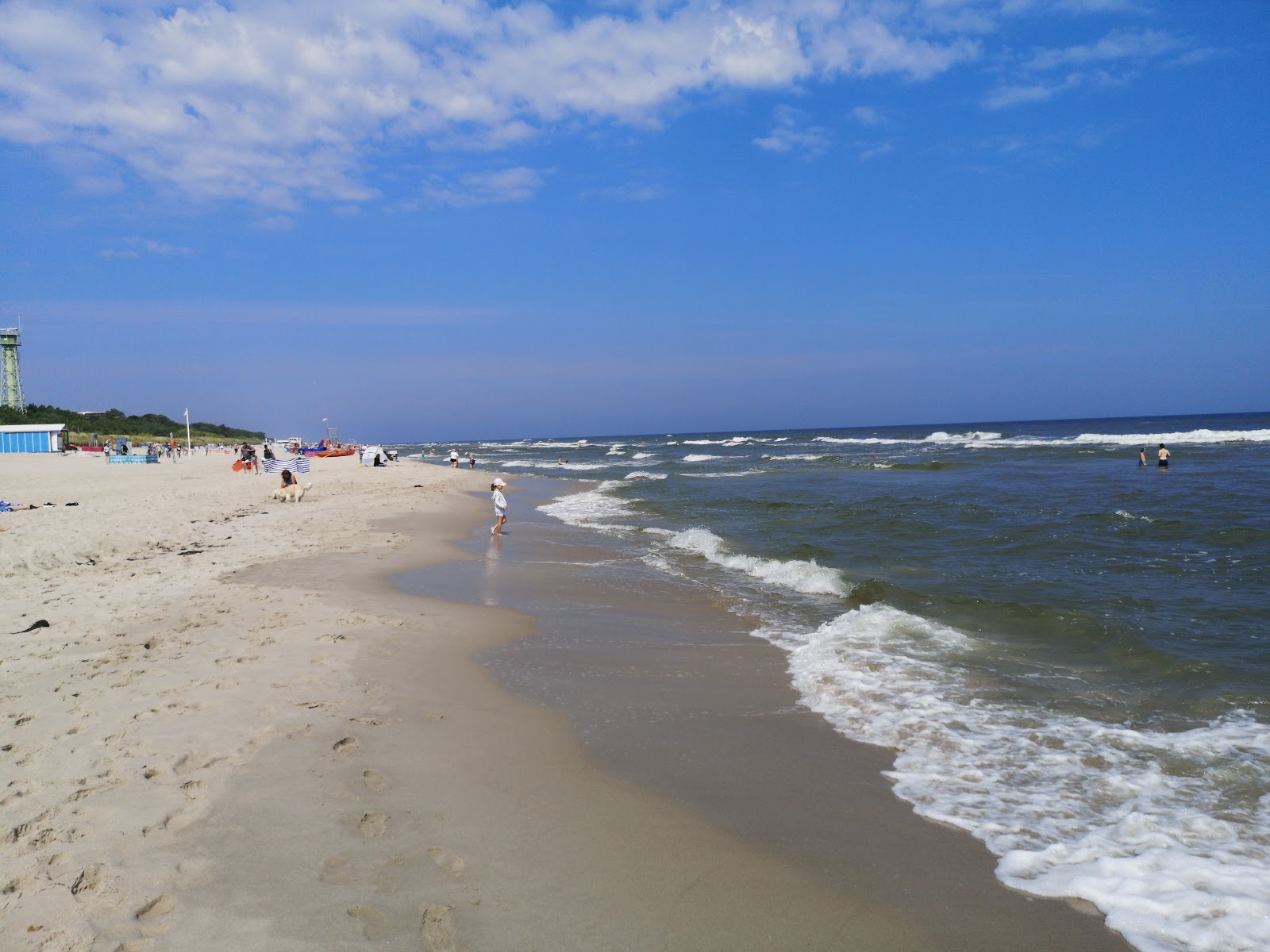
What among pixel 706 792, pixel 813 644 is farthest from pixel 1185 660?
pixel 706 792

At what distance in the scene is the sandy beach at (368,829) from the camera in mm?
2957

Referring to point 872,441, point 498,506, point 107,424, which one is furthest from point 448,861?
point 107,424

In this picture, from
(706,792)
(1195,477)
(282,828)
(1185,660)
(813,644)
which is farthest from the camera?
(1195,477)

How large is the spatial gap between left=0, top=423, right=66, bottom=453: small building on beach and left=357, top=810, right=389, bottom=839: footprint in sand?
186 ft

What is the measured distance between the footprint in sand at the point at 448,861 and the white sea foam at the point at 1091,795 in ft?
8.36

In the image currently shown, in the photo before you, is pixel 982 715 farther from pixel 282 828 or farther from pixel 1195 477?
pixel 1195 477

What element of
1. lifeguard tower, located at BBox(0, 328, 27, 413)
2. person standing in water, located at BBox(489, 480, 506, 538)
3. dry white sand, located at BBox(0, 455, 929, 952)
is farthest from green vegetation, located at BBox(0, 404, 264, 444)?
dry white sand, located at BBox(0, 455, 929, 952)

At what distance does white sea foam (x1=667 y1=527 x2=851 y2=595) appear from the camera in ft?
34.9

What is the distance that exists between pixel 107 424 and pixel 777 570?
85775 mm

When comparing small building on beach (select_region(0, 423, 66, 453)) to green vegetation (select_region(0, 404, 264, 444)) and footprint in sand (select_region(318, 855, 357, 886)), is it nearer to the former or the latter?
green vegetation (select_region(0, 404, 264, 444))

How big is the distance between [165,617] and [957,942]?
787cm

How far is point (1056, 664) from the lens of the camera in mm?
6895

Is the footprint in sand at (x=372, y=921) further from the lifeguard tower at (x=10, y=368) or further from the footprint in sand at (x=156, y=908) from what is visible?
the lifeguard tower at (x=10, y=368)

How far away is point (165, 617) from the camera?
25.1 feet
